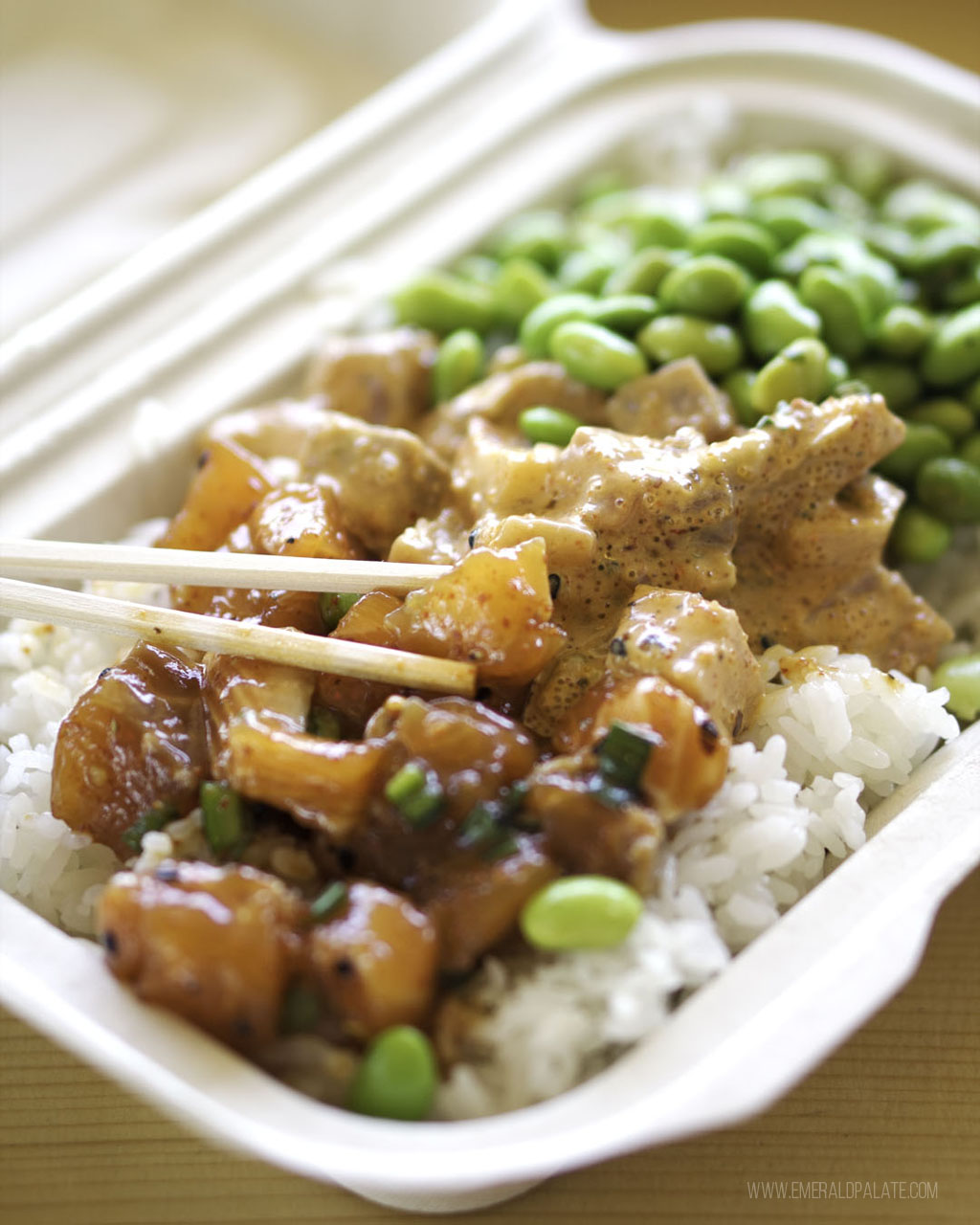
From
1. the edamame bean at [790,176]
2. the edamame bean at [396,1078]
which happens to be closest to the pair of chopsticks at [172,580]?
the edamame bean at [396,1078]

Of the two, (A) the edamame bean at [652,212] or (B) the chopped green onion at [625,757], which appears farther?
(A) the edamame bean at [652,212]

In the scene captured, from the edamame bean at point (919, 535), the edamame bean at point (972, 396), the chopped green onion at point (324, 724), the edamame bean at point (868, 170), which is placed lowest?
the chopped green onion at point (324, 724)

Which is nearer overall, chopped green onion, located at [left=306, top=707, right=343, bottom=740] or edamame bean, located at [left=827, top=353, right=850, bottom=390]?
chopped green onion, located at [left=306, top=707, right=343, bottom=740]

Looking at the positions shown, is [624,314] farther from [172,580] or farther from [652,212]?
[172,580]

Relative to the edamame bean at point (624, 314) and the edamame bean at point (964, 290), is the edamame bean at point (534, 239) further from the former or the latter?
the edamame bean at point (964, 290)

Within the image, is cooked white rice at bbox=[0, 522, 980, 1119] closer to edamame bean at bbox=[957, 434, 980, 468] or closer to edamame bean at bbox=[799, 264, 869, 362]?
edamame bean at bbox=[957, 434, 980, 468]

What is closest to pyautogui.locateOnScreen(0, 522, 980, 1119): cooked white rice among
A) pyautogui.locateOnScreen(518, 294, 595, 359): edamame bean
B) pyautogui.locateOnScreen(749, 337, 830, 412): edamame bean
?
pyautogui.locateOnScreen(749, 337, 830, 412): edamame bean
